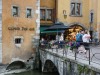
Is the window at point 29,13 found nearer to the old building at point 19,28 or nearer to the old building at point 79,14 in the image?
the old building at point 19,28

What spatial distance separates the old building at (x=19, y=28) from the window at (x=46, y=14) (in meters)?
3.52

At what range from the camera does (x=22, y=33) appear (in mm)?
24406

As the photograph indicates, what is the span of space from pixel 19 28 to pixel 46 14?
5.69 m

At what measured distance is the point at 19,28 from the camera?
2422 cm

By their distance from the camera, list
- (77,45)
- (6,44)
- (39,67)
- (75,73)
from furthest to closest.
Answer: (39,67)
(6,44)
(77,45)
(75,73)

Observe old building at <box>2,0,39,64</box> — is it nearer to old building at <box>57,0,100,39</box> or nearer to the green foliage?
old building at <box>57,0,100,39</box>

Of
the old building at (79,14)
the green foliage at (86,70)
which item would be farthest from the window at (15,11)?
the green foliage at (86,70)

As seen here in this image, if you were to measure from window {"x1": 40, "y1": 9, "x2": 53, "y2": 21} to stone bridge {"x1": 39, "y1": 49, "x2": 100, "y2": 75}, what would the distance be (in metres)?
5.95

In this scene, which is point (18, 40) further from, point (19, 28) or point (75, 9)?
point (75, 9)

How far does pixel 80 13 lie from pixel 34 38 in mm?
7304

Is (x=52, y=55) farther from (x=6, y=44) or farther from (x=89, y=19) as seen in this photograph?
(x=89, y=19)

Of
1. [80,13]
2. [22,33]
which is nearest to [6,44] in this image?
[22,33]

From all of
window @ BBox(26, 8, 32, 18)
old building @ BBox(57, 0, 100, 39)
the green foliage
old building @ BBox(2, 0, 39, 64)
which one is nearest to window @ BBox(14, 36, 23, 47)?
old building @ BBox(2, 0, 39, 64)

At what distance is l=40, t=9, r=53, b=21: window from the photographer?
29.0m
